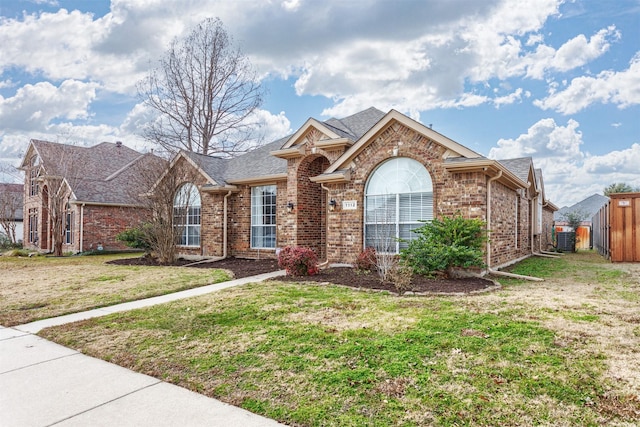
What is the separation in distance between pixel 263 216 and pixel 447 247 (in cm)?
828

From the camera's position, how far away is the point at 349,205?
39.2 ft

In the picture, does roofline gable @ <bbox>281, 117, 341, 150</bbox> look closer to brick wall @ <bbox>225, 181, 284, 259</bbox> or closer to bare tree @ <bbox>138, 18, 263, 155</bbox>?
brick wall @ <bbox>225, 181, 284, 259</bbox>

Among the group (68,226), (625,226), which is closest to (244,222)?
(625,226)

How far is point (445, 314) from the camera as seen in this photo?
5691mm

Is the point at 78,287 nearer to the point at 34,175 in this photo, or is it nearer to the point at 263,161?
the point at 263,161

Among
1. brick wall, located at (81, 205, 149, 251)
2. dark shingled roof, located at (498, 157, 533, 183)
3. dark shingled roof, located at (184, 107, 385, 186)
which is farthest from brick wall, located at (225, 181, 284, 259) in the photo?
dark shingled roof, located at (498, 157, 533, 183)

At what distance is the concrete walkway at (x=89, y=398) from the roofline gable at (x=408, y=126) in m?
8.55

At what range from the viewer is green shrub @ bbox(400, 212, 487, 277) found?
8.88 m

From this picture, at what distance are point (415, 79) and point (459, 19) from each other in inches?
186

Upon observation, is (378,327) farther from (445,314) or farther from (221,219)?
(221,219)

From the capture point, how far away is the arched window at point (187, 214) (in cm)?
1554

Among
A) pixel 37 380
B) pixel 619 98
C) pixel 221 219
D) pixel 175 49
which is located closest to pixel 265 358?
pixel 37 380

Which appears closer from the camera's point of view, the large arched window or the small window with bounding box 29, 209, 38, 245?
the large arched window

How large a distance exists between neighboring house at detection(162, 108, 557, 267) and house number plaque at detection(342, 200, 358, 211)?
31 millimetres
